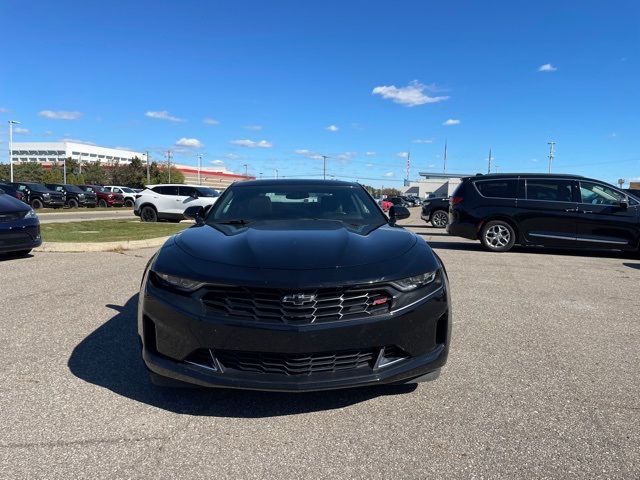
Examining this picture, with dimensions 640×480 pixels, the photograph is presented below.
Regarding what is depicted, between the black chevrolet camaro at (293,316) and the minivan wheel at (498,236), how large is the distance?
335 inches

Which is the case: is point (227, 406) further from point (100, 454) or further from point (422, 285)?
point (422, 285)

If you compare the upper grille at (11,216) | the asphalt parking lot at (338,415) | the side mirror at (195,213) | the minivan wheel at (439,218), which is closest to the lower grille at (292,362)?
the asphalt parking lot at (338,415)

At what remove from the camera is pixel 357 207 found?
452 centimetres

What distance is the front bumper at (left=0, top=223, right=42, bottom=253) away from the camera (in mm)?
8109

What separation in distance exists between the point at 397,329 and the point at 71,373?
7.88 feet

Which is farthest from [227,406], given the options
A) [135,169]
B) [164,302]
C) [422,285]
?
[135,169]

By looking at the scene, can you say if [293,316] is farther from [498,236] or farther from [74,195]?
[74,195]

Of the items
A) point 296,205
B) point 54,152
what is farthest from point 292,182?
point 54,152

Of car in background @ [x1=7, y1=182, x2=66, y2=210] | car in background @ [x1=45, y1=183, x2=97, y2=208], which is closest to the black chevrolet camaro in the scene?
car in background @ [x1=7, y1=182, x2=66, y2=210]

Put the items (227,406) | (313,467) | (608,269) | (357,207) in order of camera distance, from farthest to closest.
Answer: (608,269) → (357,207) → (227,406) → (313,467)

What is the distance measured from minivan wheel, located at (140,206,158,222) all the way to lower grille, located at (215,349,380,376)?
722 inches

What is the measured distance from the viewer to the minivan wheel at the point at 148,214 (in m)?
19.9

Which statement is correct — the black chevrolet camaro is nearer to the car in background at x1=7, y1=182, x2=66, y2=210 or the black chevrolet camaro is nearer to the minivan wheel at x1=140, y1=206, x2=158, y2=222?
the minivan wheel at x1=140, y1=206, x2=158, y2=222

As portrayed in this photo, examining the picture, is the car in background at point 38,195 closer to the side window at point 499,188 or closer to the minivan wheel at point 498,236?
the side window at point 499,188
